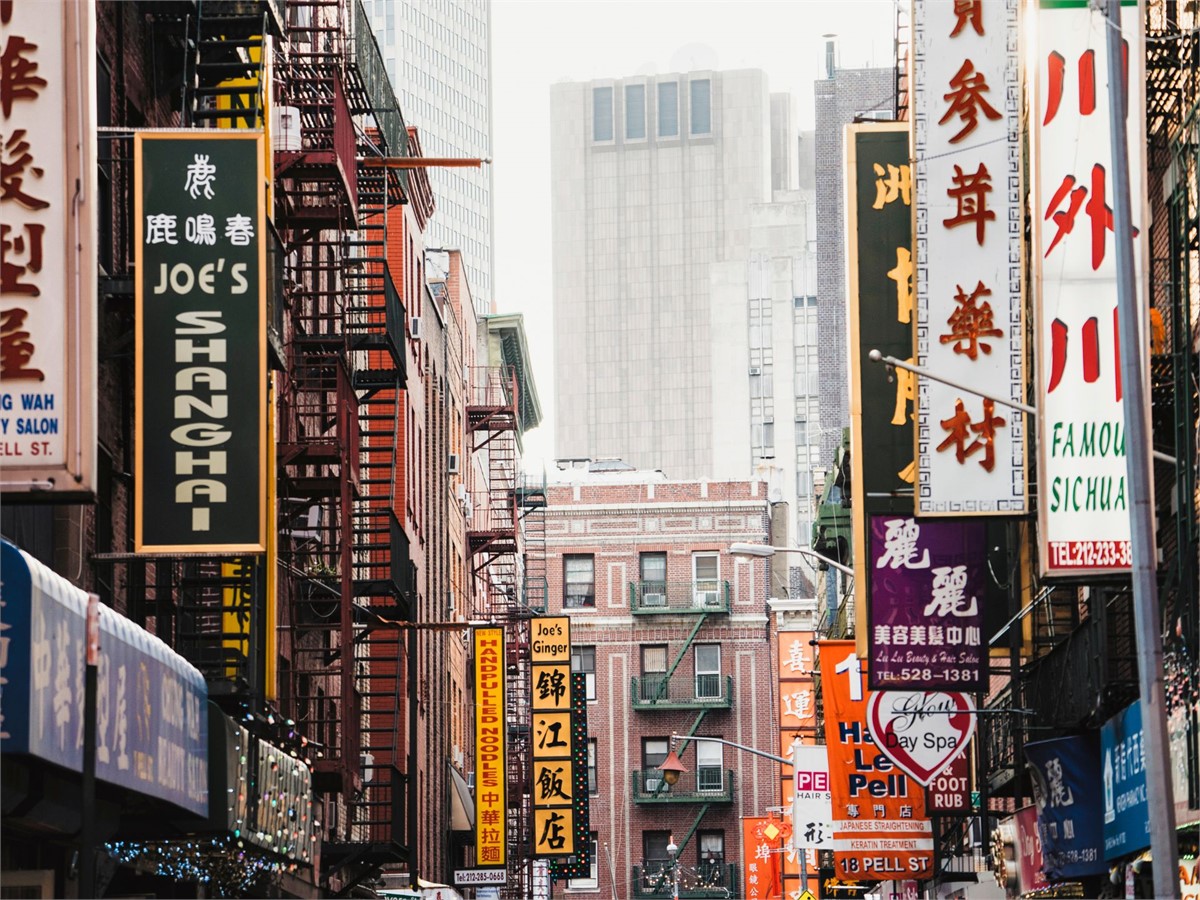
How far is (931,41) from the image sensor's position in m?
22.7

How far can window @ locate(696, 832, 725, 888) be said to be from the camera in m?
80.0

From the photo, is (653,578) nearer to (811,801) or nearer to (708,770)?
(708,770)

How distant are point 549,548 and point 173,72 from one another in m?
62.4

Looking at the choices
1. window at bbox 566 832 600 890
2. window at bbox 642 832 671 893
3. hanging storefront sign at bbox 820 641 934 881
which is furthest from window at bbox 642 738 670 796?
hanging storefront sign at bbox 820 641 934 881

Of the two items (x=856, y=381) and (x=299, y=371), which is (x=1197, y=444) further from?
(x=299, y=371)

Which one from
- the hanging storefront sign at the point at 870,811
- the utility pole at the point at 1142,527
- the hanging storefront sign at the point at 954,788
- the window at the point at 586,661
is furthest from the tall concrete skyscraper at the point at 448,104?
the utility pole at the point at 1142,527

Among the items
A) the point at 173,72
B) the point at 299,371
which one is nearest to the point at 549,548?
the point at 299,371

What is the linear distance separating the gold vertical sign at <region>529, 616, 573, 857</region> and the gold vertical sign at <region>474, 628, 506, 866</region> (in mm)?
2898

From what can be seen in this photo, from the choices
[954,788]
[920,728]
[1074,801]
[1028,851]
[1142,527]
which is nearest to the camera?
[1142,527]

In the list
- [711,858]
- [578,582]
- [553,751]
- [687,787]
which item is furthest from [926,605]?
[578,582]

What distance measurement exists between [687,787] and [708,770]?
1008 mm

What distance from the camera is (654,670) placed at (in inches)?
3319

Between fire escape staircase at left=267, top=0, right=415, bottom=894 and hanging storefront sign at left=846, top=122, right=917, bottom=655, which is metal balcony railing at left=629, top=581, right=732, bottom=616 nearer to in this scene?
fire escape staircase at left=267, top=0, right=415, bottom=894

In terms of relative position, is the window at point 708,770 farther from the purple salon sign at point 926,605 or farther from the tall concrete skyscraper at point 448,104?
the tall concrete skyscraper at point 448,104
